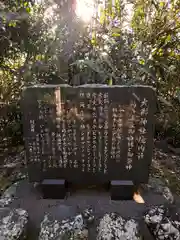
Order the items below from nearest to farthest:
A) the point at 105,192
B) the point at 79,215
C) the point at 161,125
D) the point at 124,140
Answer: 1. the point at 79,215
2. the point at 124,140
3. the point at 105,192
4. the point at 161,125

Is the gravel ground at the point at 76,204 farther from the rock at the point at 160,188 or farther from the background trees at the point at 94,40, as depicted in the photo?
the background trees at the point at 94,40

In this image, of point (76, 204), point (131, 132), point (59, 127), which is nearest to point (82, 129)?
point (59, 127)

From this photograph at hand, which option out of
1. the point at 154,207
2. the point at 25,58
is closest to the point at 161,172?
the point at 154,207

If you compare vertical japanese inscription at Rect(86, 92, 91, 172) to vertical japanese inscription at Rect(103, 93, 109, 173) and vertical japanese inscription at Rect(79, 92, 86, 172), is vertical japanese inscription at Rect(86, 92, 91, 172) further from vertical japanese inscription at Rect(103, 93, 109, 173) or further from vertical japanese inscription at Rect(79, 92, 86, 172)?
vertical japanese inscription at Rect(103, 93, 109, 173)

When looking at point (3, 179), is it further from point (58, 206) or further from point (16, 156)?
point (58, 206)

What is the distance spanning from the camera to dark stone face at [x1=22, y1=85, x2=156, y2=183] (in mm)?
1823

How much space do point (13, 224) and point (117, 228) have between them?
83 centimetres

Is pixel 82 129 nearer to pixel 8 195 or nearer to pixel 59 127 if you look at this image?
pixel 59 127

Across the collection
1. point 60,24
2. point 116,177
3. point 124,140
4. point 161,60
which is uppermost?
point 60,24

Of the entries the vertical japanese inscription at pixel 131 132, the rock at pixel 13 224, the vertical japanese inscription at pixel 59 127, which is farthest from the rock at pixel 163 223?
the rock at pixel 13 224

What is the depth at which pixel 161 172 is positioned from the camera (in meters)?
2.60

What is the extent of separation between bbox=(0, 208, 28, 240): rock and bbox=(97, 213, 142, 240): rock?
0.61 m

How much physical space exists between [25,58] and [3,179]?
5.98ft

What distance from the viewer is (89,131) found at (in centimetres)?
191
